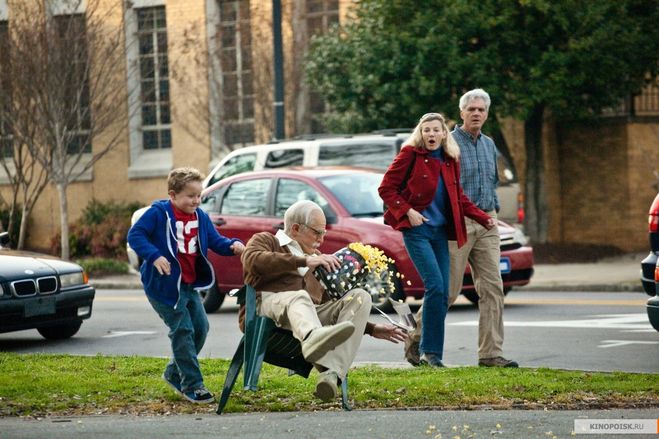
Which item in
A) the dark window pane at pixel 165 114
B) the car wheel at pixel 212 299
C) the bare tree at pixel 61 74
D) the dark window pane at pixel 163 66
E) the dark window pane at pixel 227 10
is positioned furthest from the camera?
the dark window pane at pixel 165 114

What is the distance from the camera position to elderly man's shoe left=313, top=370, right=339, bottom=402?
25.3 feet

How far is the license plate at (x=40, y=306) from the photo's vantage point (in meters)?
13.1

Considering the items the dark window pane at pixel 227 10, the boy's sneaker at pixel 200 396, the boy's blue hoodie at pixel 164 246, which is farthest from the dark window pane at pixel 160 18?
the boy's sneaker at pixel 200 396

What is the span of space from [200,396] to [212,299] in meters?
7.64

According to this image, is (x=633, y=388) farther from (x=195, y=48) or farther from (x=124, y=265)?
(x=195, y=48)

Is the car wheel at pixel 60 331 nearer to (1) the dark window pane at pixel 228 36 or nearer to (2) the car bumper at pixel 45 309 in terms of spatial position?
(2) the car bumper at pixel 45 309

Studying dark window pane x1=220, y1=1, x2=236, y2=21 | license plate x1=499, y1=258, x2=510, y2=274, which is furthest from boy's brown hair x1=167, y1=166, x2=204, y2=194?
dark window pane x1=220, y1=1, x2=236, y2=21

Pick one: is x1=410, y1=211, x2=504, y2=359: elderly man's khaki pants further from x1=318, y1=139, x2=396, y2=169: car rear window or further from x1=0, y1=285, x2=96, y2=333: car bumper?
x1=318, y1=139, x2=396, y2=169: car rear window

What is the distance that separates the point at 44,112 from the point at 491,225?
1891 cm

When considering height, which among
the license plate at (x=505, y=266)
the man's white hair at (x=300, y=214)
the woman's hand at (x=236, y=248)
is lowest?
the license plate at (x=505, y=266)

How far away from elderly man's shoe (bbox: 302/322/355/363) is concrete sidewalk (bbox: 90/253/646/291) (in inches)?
460

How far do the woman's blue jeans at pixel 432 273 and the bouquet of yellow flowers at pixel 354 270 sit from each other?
68.1 inches

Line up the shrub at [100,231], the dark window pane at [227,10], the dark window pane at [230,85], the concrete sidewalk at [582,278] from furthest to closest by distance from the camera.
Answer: the dark window pane at [227,10], the dark window pane at [230,85], the shrub at [100,231], the concrete sidewalk at [582,278]

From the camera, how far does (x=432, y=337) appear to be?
10.2m
